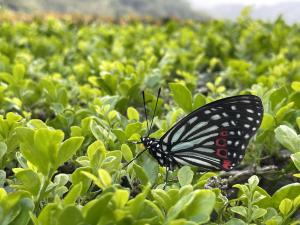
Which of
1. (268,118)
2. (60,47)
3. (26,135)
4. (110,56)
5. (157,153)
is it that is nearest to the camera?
(26,135)

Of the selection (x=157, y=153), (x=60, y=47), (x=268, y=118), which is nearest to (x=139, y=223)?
(x=157, y=153)

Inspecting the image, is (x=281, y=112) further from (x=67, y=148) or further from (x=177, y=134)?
(x=67, y=148)

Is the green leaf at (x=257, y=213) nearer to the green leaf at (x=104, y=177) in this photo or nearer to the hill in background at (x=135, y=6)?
the green leaf at (x=104, y=177)

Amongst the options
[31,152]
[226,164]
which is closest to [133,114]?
[226,164]

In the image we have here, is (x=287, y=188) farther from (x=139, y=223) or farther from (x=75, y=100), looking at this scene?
(x=75, y=100)

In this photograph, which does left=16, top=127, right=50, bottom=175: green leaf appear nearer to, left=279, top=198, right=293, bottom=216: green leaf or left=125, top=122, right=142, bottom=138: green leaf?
left=125, top=122, right=142, bottom=138: green leaf
